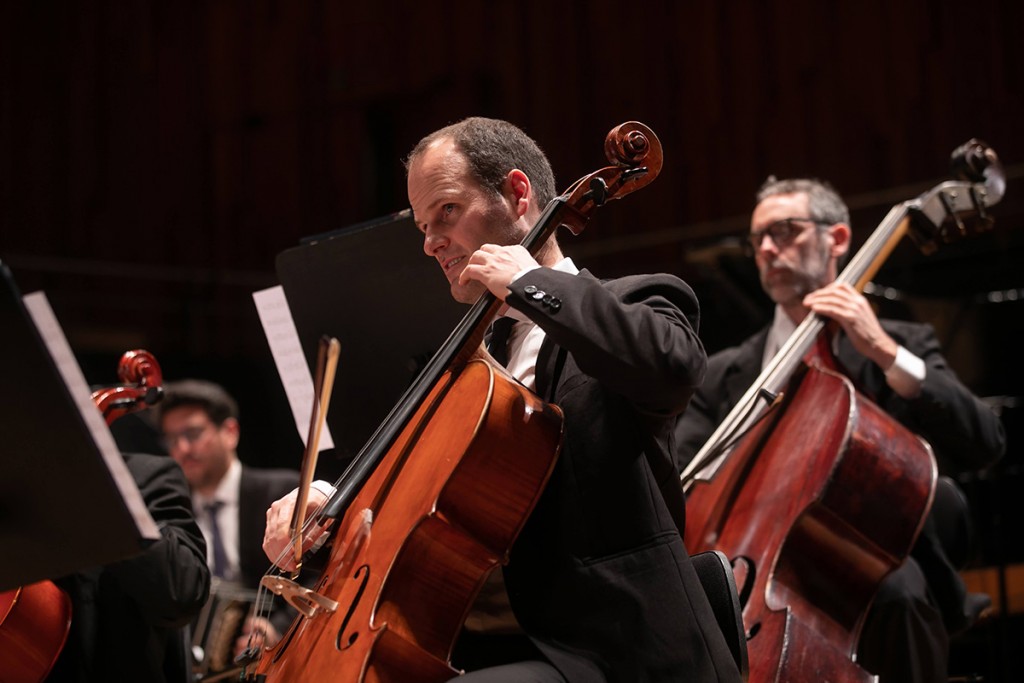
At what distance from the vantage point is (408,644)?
1626 millimetres

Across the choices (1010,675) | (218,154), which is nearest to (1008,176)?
(1010,675)

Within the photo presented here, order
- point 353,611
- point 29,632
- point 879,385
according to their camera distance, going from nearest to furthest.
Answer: point 353,611, point 29,632, point 879,385

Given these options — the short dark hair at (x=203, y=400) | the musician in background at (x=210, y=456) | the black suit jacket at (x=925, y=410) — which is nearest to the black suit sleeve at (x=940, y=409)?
the black suit jacket at (x=925, y=410)

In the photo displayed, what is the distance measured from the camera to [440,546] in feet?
5.45

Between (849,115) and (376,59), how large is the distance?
258 centimetres

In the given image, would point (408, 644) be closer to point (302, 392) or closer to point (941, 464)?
point (302, 392)

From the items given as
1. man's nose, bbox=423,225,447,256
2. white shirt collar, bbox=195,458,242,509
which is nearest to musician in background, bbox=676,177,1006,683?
man's nose, bbox=423,225,447,256

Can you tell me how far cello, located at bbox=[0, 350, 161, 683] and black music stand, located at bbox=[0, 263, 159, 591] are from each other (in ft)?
1.58

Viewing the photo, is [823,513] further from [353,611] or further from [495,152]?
[353,611]

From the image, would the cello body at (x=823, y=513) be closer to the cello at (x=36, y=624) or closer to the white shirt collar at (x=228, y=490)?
the cello at (x=36, y=624)

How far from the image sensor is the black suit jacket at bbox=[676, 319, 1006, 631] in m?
2.82

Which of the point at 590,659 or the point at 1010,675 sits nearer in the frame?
the point at 590,659

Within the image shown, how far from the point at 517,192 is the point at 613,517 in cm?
57

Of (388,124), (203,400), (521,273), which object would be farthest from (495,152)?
(388,124)
